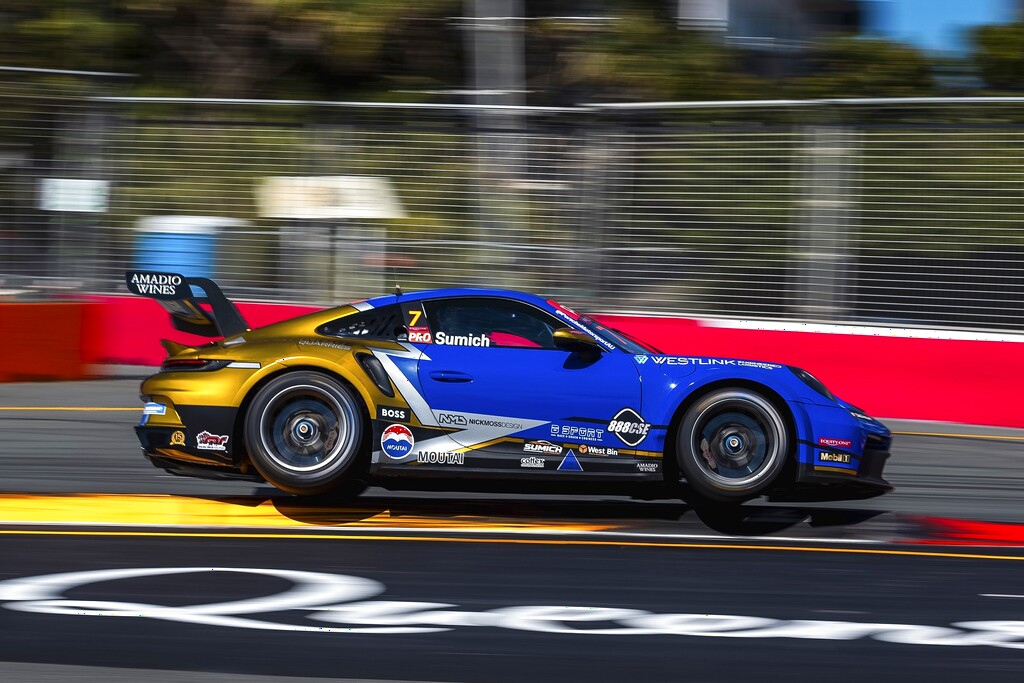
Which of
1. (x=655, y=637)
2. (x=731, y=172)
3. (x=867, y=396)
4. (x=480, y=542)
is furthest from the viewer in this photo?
(x=731, y=172)

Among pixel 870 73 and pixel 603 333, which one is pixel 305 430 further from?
pixel 870 73

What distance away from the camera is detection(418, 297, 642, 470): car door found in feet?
22.4

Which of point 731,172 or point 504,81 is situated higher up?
point 504,81

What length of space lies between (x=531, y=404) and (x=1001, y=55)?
15253 mm

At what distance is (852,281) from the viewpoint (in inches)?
457

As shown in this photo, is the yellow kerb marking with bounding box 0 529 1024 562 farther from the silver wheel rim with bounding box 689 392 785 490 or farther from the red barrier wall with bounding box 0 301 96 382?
the red barrier wall with bounding box 0 301 96 382

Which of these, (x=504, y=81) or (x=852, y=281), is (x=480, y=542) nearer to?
(x=852, y=281)

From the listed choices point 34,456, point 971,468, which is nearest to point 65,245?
point 34,456

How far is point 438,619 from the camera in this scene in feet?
17.6

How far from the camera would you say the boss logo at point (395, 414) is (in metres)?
6.86

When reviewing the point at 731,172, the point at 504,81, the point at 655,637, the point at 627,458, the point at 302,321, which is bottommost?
the point at 655,637

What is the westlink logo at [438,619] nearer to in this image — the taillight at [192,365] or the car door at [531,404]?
the car door at [531,404]

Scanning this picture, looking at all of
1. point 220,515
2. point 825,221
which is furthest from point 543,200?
point 220,515

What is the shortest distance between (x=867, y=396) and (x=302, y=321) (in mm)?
6016
